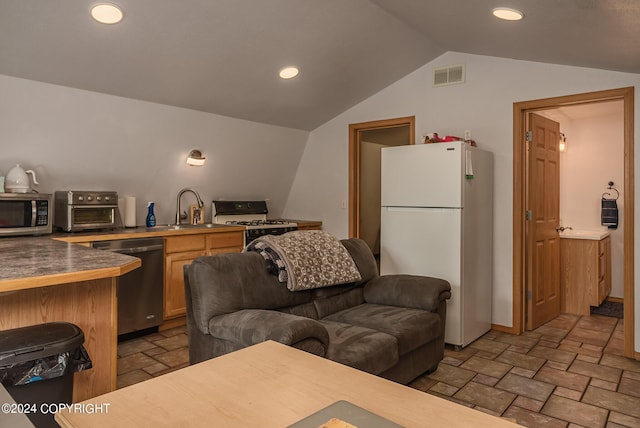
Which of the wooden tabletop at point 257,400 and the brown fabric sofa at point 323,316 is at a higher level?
the wooden tabletop at point 257,400

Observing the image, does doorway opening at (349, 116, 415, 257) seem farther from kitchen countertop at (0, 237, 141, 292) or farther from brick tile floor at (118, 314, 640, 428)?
kitchen countertop at (0, 237, 141, 292)

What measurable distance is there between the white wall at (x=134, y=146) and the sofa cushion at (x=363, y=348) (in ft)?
8.31

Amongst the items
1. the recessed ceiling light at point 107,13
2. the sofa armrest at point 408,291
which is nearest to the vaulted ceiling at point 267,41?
the recessed ceiling light at point 107,13

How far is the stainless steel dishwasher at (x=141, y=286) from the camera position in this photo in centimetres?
365

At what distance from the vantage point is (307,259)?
9.46 feet

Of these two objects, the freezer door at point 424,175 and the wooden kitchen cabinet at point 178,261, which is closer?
the freezer door at point 424,175

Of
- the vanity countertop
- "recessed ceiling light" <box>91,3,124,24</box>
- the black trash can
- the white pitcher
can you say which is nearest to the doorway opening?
the vanity countertop

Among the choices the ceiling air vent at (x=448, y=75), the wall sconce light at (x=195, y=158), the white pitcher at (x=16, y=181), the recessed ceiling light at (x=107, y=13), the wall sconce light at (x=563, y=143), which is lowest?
the white pitcher at (x=16, y=181)

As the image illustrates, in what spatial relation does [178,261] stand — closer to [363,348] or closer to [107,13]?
[107,13]

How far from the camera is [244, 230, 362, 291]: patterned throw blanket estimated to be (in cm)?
276

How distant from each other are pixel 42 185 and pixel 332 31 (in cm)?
267

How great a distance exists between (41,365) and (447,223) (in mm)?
2952

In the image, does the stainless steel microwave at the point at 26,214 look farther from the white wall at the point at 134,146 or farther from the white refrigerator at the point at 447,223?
the white refrigerator at the point at 447,223

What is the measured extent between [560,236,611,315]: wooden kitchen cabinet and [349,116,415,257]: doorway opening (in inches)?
87.2
